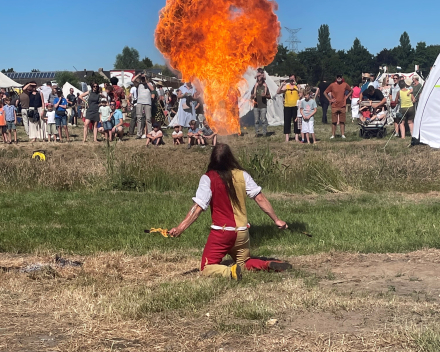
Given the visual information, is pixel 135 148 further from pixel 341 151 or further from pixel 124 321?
pixel 124 321

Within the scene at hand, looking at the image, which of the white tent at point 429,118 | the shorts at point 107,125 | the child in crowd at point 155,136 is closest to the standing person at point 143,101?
the shorts at point 107,125

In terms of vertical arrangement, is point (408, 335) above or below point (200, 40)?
below

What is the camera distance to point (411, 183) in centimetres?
1473

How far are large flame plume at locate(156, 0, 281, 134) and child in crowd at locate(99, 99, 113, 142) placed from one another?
1063 cm

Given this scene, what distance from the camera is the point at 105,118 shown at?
21.8m

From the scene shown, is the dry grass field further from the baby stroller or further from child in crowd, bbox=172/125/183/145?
the baby stroller

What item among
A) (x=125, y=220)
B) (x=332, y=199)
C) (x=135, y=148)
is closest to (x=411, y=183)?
(x=332, y=199)

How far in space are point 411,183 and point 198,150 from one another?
6.60 meters

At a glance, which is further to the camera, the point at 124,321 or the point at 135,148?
the point at 135,148

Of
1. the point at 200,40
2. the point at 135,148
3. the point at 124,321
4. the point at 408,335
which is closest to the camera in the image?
the point at 408,335

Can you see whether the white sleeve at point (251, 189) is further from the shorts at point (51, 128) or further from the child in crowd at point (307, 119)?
the shorts at point (51, 128)

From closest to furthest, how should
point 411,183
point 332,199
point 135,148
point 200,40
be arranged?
point 200,40 → point 332,199 → point 411,183 → point 135,148

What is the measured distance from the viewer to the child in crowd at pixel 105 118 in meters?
21.6

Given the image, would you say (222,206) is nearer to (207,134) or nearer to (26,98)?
(207,134)
